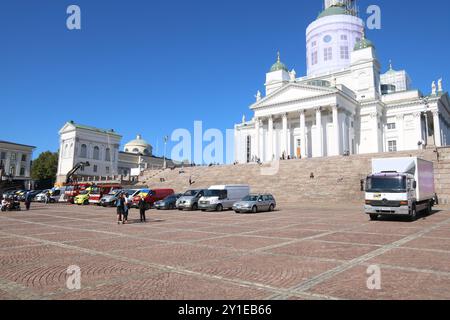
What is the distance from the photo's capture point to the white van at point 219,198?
25859 millimetres

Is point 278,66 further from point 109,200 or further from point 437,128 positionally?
point 109,200

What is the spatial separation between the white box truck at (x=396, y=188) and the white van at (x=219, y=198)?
11.4 metres

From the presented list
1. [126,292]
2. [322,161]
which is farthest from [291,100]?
[126,292]

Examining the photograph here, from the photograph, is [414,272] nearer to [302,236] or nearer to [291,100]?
[302,236]

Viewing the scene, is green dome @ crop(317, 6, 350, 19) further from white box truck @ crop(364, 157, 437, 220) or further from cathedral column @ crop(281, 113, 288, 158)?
white box truck @ crop(364, 157, 437, 220)

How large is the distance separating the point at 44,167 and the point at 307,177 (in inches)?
3039

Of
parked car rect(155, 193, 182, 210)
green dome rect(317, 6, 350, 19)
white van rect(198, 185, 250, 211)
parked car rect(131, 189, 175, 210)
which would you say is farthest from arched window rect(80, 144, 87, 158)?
white van rect(198, 185, 250, 211)

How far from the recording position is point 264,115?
61.5 meters

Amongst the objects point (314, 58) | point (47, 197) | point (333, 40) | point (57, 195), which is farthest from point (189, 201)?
point (333, 40)

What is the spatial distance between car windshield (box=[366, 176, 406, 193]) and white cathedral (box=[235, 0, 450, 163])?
37170mm

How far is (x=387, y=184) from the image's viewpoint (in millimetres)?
17312

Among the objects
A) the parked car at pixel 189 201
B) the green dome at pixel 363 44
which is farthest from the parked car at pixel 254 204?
the green dome at pixel 363 44

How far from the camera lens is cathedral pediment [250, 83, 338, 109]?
54.8 metres

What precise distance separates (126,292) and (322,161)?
3801cm
